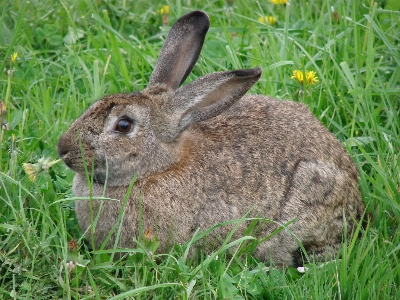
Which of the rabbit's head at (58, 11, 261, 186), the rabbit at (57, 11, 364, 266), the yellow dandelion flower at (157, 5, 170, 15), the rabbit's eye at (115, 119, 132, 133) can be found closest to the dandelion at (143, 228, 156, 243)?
the rabbit at (57, 11, 364, 266)

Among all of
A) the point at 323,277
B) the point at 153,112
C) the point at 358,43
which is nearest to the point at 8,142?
the point at 153,112

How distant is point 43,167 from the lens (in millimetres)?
4688

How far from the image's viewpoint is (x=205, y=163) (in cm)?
535

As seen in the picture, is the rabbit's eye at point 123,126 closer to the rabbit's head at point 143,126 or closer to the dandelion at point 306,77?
the rabbit's head at point 143,126

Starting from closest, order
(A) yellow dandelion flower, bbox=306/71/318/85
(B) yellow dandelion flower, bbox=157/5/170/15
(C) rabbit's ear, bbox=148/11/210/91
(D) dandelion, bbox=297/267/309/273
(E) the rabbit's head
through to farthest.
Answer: (D) dandelion, bbox=297/267/309/273 < (E) the rabbit's head < (C) rabbit's ear, bbox=148/11/210/91 < (A) yellow dandelion flower, bbox=306/71/318/85 < (B) yellow dandelion flower, bbox=157/5/170/15

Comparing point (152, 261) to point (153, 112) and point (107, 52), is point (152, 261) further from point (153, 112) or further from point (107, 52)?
point (107, 52)

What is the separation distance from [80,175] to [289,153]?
143 cm

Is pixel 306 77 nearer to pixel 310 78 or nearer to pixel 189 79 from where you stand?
pixel 310 78

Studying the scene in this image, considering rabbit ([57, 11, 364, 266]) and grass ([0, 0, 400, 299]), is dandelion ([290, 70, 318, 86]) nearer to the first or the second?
grass ([0, 0, 400, 299])

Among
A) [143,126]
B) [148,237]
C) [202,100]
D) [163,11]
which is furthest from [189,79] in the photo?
[148,237]

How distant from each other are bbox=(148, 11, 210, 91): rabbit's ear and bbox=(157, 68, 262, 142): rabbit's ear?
373mm

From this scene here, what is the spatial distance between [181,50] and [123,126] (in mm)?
871

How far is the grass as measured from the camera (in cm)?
452

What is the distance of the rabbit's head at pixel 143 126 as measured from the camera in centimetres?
504
